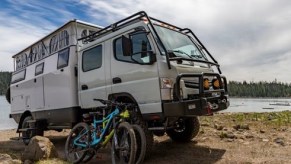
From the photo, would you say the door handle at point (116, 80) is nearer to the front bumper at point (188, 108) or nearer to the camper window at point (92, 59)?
the camper window at point (92, 59)

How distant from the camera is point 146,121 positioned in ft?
21.1

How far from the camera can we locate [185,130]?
8.38 meters

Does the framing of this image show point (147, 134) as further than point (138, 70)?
No

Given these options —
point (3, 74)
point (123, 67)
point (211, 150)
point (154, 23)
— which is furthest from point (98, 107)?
point (3, 74)

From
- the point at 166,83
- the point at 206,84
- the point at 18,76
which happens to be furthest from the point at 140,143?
the point at 18,76

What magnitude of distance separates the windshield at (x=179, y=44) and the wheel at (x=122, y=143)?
194 centimetres

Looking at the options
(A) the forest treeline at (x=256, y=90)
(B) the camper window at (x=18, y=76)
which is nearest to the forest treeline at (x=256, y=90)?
(A) the forest treeline at (x=256, y=90)

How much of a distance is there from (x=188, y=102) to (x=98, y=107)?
2730 millimetres

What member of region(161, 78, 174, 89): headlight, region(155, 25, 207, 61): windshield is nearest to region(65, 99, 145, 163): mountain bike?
region(161, 78, 174, 89): headlight

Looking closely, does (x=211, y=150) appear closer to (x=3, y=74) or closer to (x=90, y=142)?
(x=90, y=142)

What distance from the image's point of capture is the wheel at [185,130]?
26.8 feet

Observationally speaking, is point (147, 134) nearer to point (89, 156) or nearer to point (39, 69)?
point (89, 156)

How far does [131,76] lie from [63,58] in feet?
10.6

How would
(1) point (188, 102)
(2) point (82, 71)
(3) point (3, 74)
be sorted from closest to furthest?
(1) point (188, 102), (2) point (82, 71), (3) point (3, 74)
